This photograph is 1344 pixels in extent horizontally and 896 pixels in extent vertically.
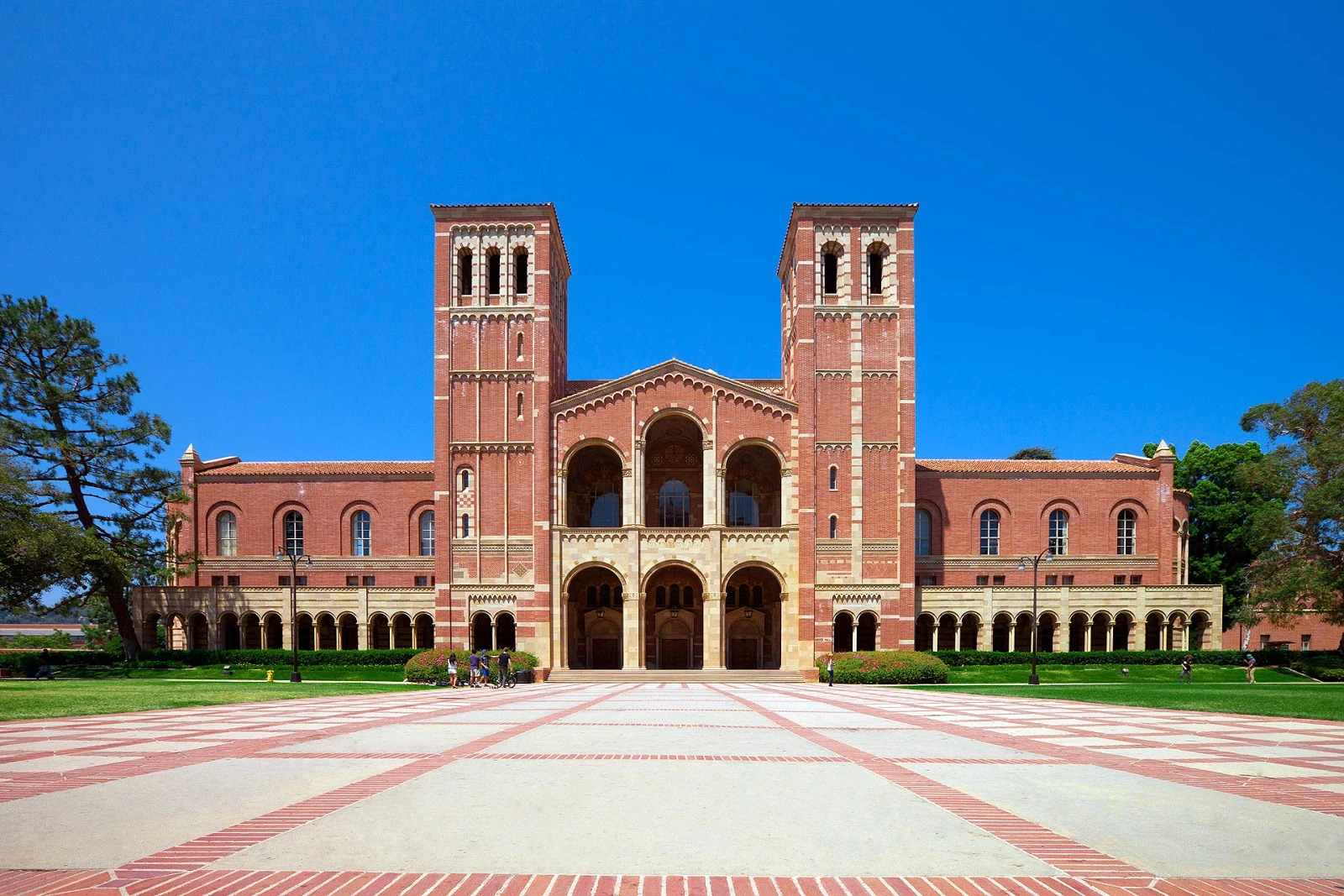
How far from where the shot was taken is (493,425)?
152 feet

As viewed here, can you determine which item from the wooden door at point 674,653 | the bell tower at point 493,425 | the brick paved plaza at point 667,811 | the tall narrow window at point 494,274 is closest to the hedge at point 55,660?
the bell tower at point 493,425

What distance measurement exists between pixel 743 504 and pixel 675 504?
4284mm

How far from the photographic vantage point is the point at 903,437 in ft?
150

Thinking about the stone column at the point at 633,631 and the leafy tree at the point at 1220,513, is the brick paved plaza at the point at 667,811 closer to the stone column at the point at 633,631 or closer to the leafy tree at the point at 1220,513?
the stone column at the point at 633,631

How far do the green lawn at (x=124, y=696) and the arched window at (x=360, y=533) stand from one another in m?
20.9

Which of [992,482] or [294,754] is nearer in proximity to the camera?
[294,754]

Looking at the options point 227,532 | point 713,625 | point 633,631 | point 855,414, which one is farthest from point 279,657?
point 855,414

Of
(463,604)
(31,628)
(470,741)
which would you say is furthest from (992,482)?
(31,628)

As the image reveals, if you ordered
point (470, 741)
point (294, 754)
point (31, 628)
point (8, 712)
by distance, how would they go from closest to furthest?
point (294, 754) < point (470, 741) < point (8, 712) < point (31, 628)

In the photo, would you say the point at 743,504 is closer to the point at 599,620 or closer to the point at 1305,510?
the point at 599,620

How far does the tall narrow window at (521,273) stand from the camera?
4822 centimetres

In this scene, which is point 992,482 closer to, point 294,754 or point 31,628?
point 294,754

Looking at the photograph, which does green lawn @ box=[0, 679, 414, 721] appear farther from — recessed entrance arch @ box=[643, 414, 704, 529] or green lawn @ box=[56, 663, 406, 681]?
recessed entrance arch @ box=[643, 414, 704, 529]

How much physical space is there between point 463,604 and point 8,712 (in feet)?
89.2
